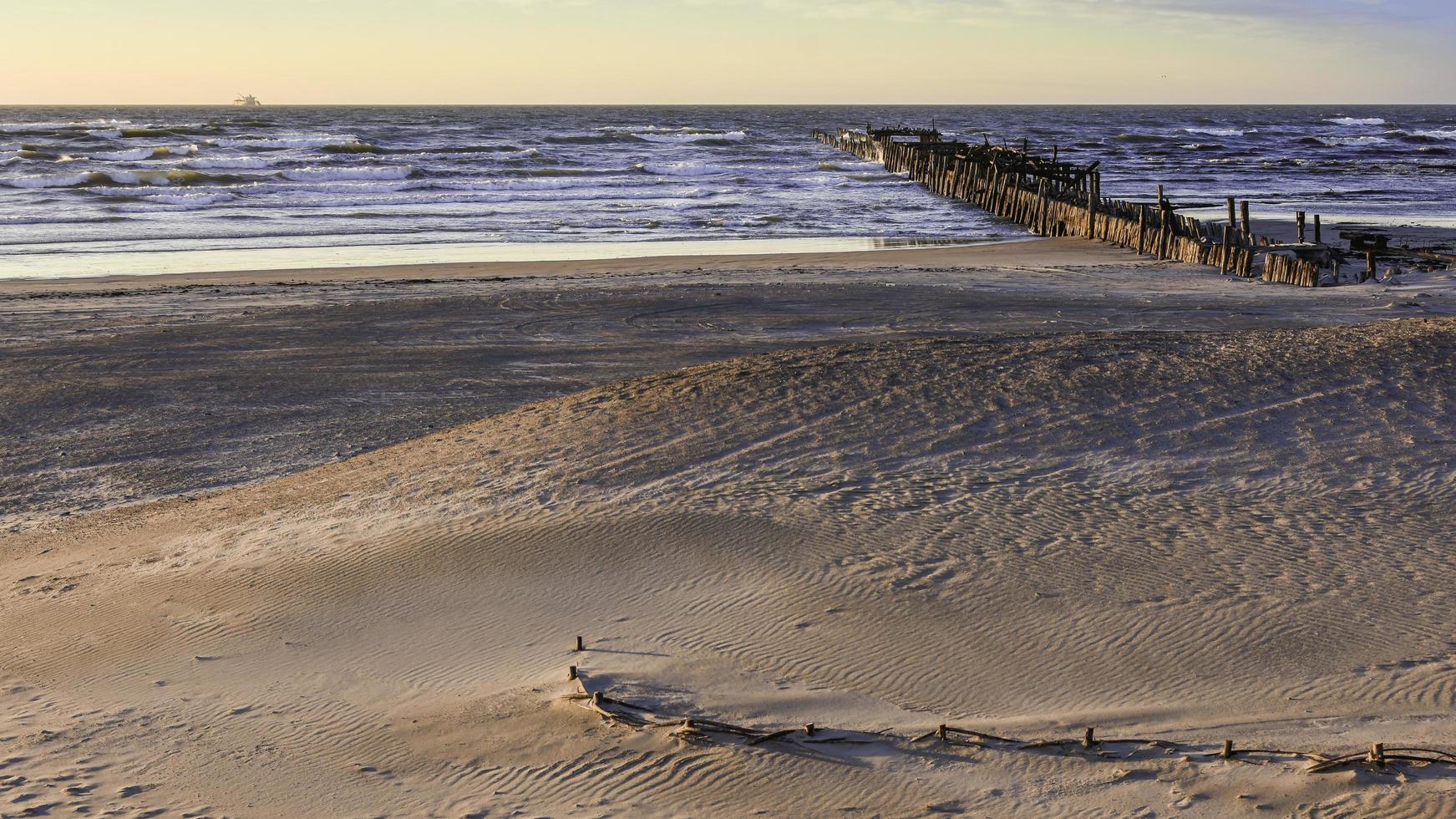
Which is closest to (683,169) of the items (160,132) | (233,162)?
(233,162)

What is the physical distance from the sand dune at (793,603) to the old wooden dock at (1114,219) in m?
10.1

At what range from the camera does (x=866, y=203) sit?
33094 mm

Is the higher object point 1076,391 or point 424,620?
point 1076,391

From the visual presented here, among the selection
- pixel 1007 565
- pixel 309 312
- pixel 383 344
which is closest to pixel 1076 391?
pixel 1007 565

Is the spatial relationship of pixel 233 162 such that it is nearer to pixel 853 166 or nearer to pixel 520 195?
pixel 520 195

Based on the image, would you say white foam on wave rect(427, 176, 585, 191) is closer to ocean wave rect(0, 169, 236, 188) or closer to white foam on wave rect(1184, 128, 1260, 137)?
ocean wave rect(0, 169, 236, 188)

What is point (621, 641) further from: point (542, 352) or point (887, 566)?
point (542, 352)

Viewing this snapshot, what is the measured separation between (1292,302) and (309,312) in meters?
10.7

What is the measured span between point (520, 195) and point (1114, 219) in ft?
60.8

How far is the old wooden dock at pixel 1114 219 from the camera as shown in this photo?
17000mm

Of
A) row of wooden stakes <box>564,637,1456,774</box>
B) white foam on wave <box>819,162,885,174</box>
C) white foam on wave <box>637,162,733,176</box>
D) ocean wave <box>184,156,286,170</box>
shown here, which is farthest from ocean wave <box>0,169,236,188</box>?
row of wooden stakes <box>564,637,1456,774</box>

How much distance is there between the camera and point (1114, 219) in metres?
22.8

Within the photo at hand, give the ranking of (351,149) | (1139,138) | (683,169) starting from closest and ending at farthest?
1. (683,169)
2. (351,149)
3. (1139,138)

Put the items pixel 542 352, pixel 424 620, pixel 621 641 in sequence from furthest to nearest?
pixel 542 352 → pixel 424 620 → pixel 621 641
